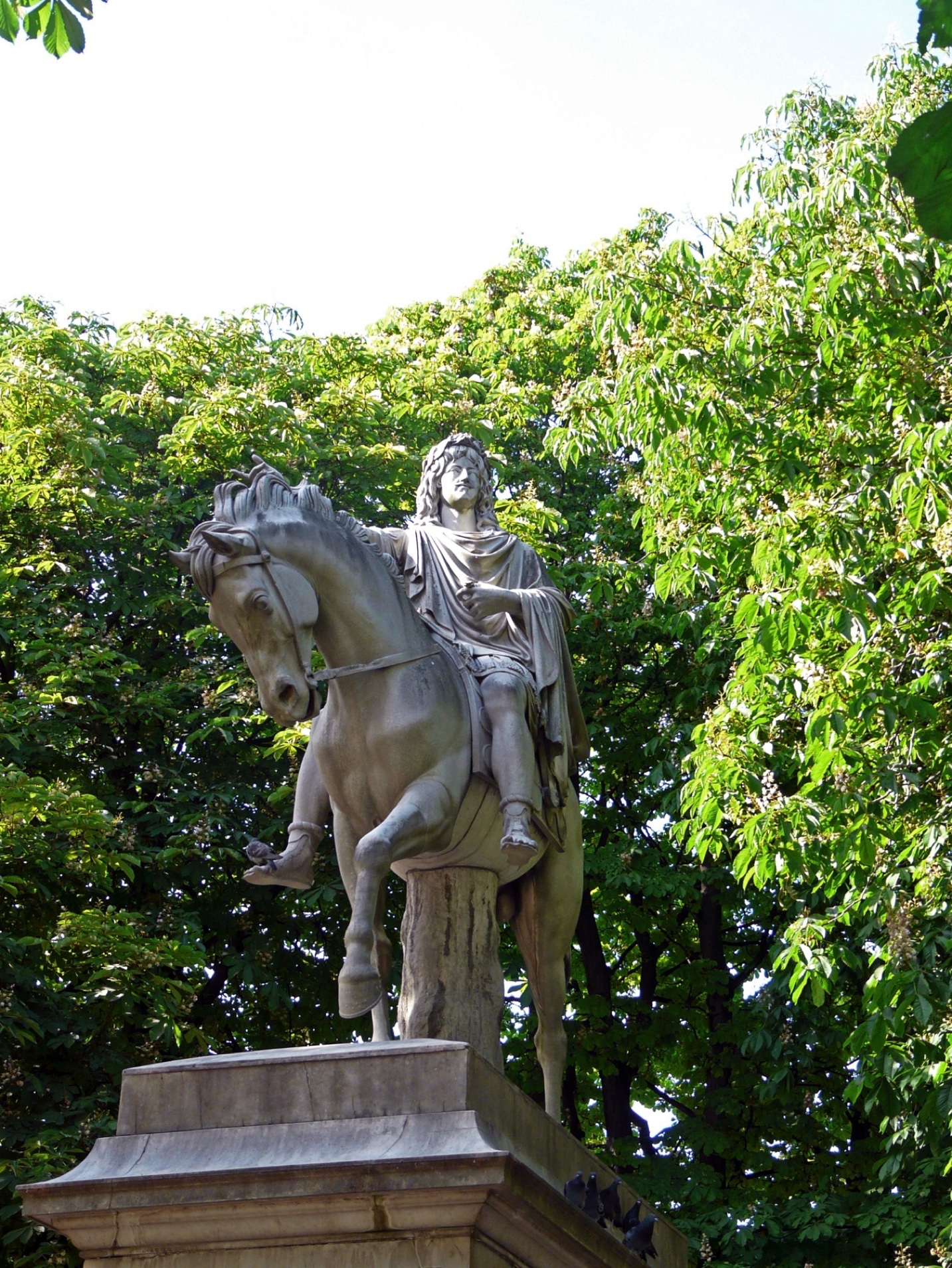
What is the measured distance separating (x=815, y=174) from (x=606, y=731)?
6.66 meters

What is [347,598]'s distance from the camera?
6.12 meters

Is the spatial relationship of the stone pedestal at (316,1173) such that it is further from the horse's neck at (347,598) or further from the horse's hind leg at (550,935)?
the horse's hind leg at (550,935)

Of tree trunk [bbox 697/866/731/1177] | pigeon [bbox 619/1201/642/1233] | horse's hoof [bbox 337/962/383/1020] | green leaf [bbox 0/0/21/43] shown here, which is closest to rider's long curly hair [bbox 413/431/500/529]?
horse's hoof [bbox 337/962/383/1020]

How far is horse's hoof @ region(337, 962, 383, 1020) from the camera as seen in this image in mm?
5449

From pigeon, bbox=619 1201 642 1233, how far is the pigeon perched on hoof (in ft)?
0.11

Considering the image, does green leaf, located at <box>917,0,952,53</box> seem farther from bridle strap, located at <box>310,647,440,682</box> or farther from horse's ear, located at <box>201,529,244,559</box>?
bridle strap, located at <box>310,647,440,682</box>

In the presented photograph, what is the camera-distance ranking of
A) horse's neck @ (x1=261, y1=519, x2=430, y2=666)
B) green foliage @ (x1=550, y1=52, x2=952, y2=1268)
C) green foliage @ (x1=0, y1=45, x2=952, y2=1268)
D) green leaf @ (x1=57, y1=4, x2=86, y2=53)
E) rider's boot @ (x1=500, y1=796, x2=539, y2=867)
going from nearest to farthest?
green leaf @ (x1=57, y1=4, x2=86, y2=53)
horse's neck @ (x1=261, y1=519, x2=430, y2=666)
rider's boot @ (x1=500, y1=796, x2=539, y2=867)
green foliage @ (x1=550, y1=52, x2=952, y2=1268)
green foliage @ (x1=0, y1=45, x2=952, y2=1268)

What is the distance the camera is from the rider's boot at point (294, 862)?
6.14 m

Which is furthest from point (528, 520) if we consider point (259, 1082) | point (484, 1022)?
point (259, 1082)

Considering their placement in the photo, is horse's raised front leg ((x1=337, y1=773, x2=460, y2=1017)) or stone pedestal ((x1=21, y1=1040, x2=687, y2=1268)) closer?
stone pedestal ((x1=21, y1=1040, x2=687, y2=1268))

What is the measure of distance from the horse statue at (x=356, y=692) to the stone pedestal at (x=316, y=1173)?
806 millimetres

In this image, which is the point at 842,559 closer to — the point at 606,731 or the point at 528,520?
the point at 528,520

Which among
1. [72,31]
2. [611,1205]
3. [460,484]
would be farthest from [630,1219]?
[72,31]

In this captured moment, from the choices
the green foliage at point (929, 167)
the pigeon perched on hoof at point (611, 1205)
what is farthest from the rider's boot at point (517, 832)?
the green foliage at point (929, 167)
